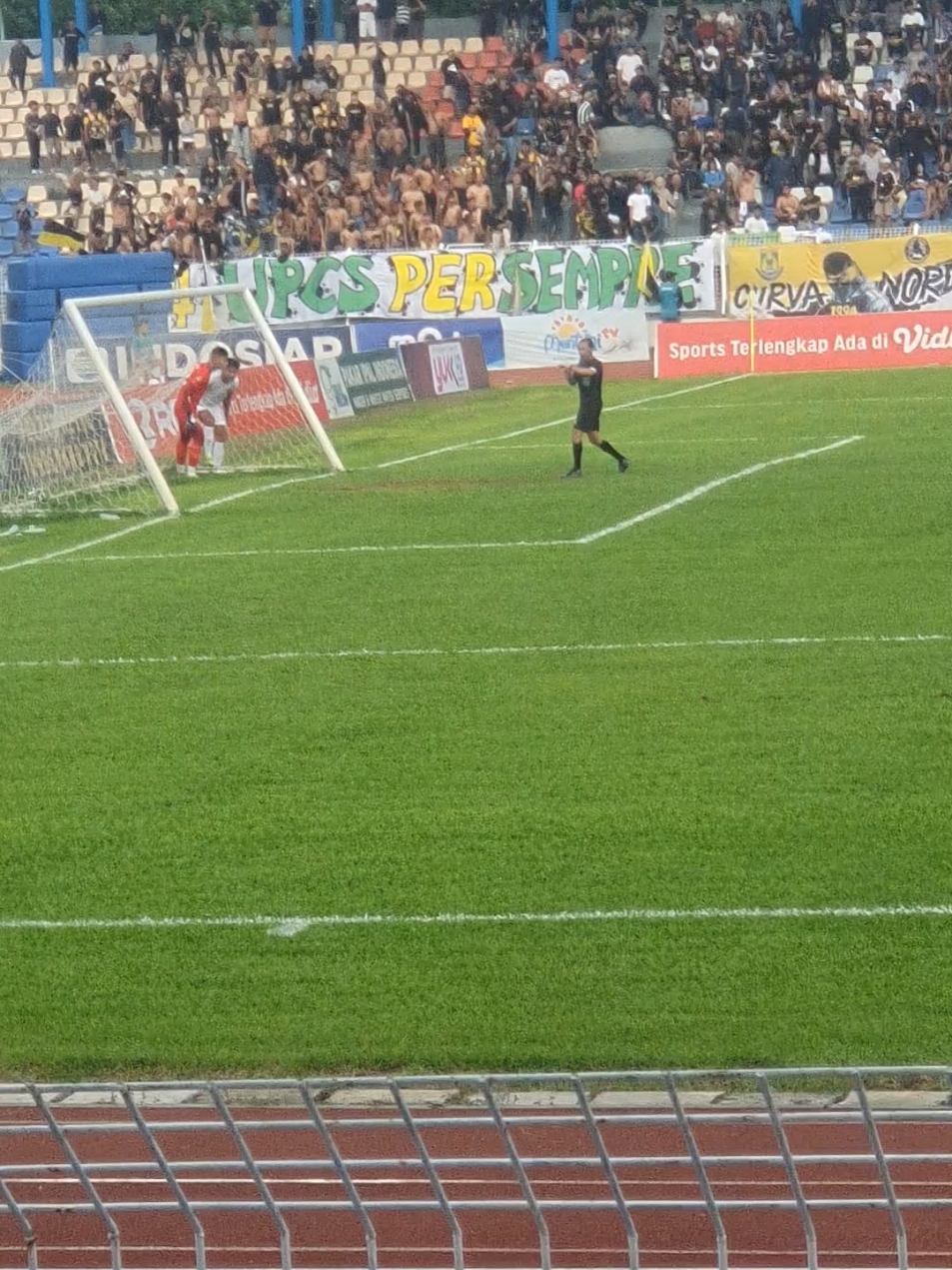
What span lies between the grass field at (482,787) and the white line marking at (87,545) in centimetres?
23

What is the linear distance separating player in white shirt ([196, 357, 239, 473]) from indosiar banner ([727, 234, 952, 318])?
664 inches

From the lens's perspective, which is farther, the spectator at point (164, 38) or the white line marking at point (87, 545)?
the spectator at point (164, 38)

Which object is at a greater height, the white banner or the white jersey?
the white jersey

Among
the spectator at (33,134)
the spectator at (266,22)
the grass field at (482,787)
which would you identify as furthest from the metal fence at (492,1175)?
the spectator at (266,22)

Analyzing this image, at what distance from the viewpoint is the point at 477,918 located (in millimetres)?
8344

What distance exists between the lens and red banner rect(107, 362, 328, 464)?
22.8 metres

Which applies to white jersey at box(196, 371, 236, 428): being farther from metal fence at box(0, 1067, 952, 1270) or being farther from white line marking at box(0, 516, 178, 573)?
metal fence at box(0, 1067, 952, 1270)

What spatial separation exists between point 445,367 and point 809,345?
21.5 ft

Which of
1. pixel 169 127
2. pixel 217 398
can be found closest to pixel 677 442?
pixel 217 398

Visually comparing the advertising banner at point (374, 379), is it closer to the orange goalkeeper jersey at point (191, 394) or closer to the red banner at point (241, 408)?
the red banner at point (241, 408)

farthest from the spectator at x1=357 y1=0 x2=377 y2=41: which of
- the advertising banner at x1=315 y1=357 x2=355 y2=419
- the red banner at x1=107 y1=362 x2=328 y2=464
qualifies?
the red banner at x1=107 y1=362 x2=328 y2=464

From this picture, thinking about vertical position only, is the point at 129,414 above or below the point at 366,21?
below

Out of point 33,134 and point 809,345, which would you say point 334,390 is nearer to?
point 809,345

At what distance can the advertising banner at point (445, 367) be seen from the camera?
32688 mm
